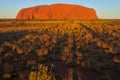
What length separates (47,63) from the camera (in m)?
14.8

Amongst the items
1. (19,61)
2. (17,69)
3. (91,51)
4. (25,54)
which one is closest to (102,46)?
(91,51)

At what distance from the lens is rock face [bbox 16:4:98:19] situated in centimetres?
14688

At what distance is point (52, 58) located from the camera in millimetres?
16125

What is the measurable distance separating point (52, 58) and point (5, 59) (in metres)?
2.87

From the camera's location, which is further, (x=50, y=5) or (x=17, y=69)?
(x=50, y=5)

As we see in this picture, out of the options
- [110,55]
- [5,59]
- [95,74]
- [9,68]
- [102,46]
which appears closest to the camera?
[95,74]

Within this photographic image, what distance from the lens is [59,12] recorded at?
150m

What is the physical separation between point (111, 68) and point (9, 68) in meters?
5.35

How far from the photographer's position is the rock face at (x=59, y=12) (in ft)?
482

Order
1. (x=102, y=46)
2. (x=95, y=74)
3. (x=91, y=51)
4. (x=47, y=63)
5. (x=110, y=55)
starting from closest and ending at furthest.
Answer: (x=95, y=74)
(x=47, y=63)
(x=110, y=55)
(x=91, y=51)
(x=102, y=46)

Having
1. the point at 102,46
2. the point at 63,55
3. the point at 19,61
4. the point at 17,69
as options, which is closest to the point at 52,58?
the point at 63,55

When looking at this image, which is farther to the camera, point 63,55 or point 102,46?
point 102,46

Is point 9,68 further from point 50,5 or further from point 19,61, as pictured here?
point 50,5

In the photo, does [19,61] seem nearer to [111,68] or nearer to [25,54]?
[25,54]
